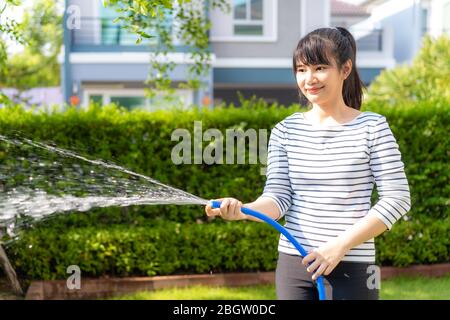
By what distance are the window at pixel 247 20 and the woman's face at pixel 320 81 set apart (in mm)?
14943

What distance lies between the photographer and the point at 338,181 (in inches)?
94.7

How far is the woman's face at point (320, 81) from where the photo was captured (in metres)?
2.42

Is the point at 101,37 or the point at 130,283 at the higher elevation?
the point at 101,37

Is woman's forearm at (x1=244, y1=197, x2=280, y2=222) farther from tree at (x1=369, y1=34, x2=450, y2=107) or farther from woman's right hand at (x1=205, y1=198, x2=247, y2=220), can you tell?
tree at (x1=369, y1=34, x2=450, y2=107)

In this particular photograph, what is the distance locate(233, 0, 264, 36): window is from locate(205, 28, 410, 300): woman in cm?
1491

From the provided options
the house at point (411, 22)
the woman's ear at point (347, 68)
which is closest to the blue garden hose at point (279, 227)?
the woman's ear at point (347, 68)

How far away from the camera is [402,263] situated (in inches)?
266

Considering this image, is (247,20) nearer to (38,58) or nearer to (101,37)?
(101,37)

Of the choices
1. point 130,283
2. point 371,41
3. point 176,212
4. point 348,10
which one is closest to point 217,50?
point 371,41

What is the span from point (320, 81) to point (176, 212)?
439 cm

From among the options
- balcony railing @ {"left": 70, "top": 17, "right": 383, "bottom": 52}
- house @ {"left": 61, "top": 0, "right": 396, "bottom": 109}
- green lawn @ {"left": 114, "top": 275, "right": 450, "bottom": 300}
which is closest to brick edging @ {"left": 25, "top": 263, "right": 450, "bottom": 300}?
green lawn @ {"left": 114, "top": 275, "right": 450, "bottom": 300}

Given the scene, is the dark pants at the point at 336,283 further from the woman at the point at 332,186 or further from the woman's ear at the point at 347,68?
the woman's ear at the point at 347,68

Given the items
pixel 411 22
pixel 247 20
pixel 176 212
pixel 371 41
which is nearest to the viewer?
pixel 176 212

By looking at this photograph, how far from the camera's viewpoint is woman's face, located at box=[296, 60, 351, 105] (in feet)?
7.95
